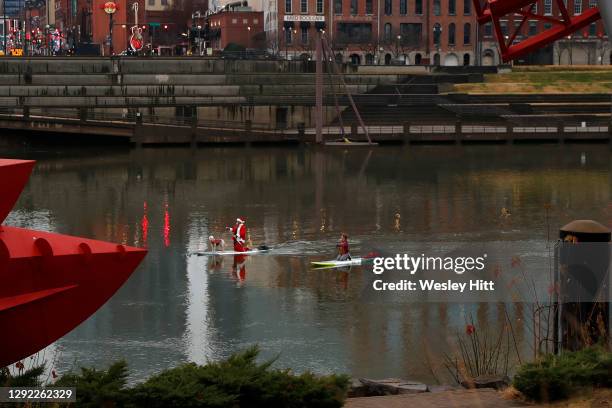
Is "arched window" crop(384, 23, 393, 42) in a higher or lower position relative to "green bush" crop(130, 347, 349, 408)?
higher

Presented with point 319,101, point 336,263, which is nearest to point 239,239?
point 336,263

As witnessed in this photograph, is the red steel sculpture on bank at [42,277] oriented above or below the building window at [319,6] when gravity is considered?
below

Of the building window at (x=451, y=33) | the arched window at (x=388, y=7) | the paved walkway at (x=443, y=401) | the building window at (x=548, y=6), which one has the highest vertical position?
the arched window at (x=388, y=7)

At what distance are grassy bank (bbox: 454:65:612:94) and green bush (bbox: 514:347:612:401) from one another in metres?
89.1

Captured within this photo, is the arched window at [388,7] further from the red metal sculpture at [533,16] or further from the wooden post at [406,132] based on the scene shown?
the red metal sculpture at [533,16]

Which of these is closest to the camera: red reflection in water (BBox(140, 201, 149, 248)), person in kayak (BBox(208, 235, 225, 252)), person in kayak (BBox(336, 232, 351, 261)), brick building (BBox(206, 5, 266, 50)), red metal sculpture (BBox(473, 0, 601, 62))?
red metal sculpture (BBox(473, 0, 601, 62))

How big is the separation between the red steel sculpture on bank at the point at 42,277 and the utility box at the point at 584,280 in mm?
5715

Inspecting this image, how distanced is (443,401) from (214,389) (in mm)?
3108

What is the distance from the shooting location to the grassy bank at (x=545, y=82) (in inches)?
4080

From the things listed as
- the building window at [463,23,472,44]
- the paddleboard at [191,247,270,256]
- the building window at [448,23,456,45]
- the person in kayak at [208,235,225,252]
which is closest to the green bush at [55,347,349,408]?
the paddleboard at [191,247,270,256]

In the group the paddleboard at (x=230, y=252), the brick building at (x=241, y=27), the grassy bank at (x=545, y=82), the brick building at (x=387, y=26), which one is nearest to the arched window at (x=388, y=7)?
the brick building at (x=387, y=26)

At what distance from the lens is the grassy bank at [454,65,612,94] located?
103625 millimetres

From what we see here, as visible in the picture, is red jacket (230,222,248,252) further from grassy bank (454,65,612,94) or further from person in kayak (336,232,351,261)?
grassy bank (454,65,612,94)

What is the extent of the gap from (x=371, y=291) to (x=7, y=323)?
1669 cm
